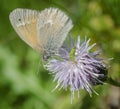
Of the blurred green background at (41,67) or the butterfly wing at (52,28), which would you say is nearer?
the butterfly wing at (52,28)

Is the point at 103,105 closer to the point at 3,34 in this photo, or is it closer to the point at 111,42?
the point at 111,42

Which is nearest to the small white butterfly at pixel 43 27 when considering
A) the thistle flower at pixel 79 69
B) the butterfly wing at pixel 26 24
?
the butterfly wing at pixel 26 24

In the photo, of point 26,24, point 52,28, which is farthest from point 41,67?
point 26,24

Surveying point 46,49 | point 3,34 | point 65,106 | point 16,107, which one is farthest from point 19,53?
point 46,49

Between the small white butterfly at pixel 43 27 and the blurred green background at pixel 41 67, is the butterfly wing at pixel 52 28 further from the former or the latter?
the blurred green background at pixel 41 67

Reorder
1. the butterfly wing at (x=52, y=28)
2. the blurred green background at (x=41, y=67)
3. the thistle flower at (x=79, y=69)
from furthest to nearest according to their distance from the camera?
the blurred green background at (x=41, y=67), the butterfly wing at (x=52, y=28), the thistle flower at (x=79, y=69)

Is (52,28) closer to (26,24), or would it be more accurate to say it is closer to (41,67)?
(26,24)
